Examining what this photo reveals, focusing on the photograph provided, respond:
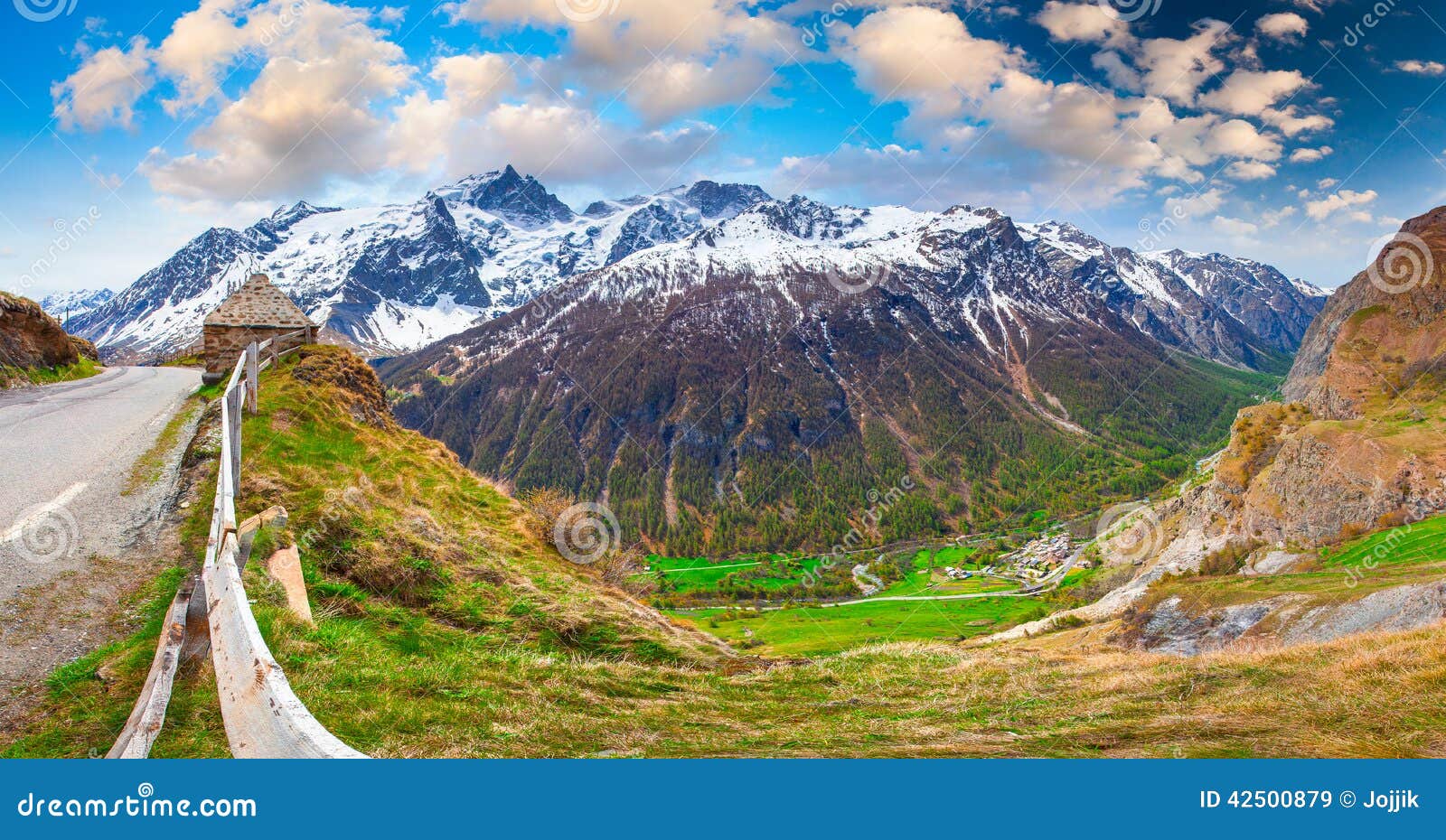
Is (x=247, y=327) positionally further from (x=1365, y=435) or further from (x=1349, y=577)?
(x=1365, y=435)

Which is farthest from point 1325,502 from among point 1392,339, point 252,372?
point 252,372

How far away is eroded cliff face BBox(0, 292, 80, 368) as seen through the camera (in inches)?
1131

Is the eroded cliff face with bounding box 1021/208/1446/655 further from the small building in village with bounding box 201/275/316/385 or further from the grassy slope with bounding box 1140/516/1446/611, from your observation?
the small building in village with bounding box 201/275/316/385

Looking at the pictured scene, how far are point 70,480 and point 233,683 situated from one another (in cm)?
1219

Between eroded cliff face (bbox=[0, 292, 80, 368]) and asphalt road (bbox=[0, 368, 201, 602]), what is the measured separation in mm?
6787

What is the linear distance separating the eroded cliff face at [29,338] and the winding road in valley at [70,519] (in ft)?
34.9

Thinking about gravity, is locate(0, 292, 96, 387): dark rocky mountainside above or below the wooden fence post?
above

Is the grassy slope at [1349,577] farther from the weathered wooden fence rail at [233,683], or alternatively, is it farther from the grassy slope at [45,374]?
the grassy slope at [45,374]

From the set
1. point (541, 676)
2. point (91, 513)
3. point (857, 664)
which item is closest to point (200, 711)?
point (541, 676)

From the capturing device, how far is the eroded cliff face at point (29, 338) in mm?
28734

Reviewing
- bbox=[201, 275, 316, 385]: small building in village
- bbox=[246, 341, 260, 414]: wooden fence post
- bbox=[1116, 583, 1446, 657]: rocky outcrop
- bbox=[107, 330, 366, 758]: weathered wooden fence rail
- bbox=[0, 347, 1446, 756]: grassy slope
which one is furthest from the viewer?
bbox=[201, 275, 316, 385]: small building in village

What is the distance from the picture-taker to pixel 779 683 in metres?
13.0

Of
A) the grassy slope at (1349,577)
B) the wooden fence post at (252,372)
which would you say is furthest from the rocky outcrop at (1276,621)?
the wooden fence post at (252,372)

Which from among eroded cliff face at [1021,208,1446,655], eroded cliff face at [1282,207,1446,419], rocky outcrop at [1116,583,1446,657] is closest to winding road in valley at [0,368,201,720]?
rocky outcrop at [1116,583,1446,657]
